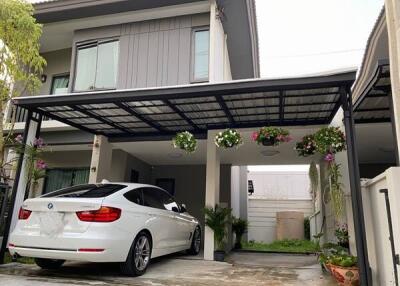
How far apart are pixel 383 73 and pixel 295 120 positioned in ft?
9.11

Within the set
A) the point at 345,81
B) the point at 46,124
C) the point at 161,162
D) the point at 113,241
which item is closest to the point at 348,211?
the point at 345,81

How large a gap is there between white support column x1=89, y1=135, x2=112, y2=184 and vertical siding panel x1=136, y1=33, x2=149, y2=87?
1756 millimetres

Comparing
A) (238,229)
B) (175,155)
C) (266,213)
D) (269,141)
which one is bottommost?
(238,229)

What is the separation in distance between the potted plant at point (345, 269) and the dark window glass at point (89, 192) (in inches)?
126

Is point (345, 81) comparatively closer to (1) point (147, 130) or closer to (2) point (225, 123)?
(2) point (225, 123)

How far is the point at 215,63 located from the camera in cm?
865

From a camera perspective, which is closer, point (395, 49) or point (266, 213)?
point (395, 49)

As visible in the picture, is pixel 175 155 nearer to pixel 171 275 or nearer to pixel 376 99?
pixel 171 275

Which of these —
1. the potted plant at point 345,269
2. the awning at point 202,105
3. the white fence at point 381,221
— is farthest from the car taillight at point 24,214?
the white fence at point 381,221

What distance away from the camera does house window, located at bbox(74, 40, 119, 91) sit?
9414mm

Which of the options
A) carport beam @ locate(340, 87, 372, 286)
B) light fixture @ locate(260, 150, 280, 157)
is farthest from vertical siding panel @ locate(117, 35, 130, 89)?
carport beam @ locate(340, 87, 372, 286)

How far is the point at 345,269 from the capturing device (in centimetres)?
446

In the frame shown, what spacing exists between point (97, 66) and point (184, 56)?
2492 mm

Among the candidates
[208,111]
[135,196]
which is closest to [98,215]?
[135,196]
